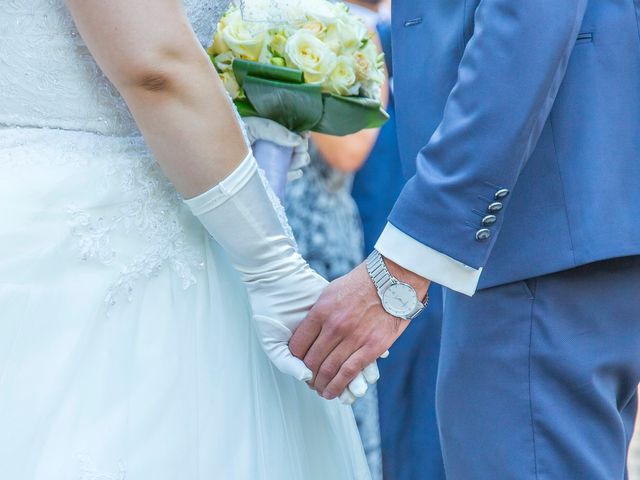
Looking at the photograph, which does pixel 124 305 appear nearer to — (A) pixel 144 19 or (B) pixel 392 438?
(A) pixel 144 19

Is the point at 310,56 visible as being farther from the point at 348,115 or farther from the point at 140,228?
the point at 140,228

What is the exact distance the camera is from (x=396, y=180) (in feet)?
10.1

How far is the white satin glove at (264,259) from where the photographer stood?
1.62 m

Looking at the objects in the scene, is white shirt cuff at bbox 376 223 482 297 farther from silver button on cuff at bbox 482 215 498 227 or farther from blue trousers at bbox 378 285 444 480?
blue trousers at bbox 378 285 444 480

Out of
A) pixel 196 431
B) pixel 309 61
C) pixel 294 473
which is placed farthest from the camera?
pixel 309 61

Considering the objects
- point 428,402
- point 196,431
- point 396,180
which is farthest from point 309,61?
point 428,402

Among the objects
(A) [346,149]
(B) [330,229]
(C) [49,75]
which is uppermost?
(C) [49,75]

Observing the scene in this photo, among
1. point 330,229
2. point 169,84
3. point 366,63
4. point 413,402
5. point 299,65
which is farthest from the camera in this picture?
point 413,402

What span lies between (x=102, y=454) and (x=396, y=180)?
175cm

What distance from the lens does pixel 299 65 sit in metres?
1.91

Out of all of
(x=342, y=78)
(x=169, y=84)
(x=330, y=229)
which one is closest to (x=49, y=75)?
(x=169, y=84)

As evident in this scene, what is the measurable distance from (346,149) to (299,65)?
41.6 inches

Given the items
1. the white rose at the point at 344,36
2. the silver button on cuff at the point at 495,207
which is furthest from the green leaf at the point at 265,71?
the silver button on cuff at the point at 495,207

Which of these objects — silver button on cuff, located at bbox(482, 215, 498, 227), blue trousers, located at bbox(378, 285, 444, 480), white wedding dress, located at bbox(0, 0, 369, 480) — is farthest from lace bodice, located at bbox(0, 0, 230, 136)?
blue trousers, located at bbox(378, 285, 444, 480)
